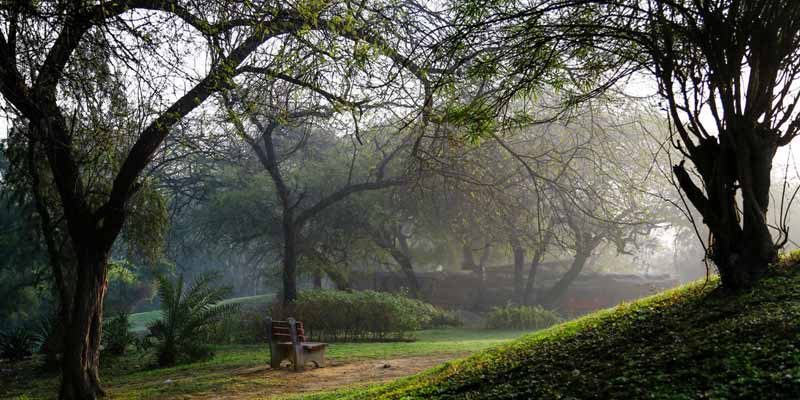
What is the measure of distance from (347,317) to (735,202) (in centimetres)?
1552

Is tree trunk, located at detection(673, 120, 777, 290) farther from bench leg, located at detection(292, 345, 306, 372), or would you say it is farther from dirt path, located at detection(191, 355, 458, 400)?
bench leg, located at detection(292, 345, 306, 372)

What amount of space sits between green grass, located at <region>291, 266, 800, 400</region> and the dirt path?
3405 mm

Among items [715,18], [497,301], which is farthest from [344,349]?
[497,301]

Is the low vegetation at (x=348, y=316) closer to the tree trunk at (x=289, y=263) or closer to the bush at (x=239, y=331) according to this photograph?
the bush at (x=239, y=331)

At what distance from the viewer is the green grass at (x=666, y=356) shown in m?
4.29

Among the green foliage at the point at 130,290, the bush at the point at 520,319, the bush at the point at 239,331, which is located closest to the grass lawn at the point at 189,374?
the bush at the point at 239,331

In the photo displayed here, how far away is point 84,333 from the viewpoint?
981 cm

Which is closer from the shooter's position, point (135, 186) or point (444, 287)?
point (135, 186)

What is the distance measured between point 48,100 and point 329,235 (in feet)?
68.2

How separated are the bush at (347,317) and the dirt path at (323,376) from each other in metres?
6.85

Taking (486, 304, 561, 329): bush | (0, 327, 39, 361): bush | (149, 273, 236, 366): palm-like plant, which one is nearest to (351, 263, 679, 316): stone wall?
(486, 304, 561, 329): bush

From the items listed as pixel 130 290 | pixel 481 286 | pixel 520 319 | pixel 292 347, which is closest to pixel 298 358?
pixel 292 347

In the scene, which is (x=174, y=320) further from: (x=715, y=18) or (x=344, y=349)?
(x=715, y=18)

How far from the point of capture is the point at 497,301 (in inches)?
1379
